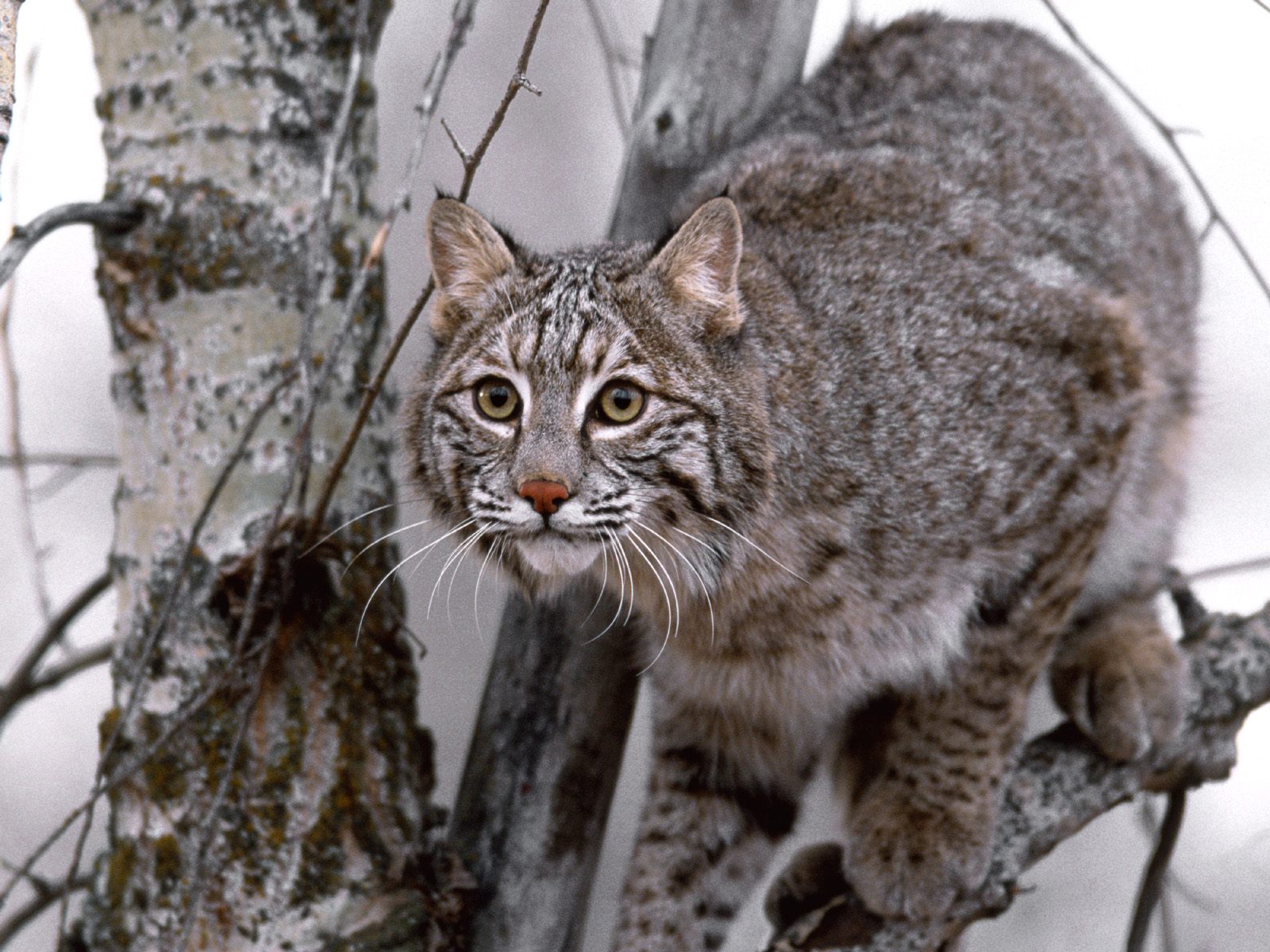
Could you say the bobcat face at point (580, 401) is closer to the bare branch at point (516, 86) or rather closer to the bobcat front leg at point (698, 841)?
the bare branch at point (516, 86)

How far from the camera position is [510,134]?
24.0ft

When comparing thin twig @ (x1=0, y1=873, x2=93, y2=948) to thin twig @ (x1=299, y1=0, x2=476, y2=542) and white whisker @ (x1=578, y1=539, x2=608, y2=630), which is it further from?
thin twig @ (x1=299, y1=0, x2=476, y2=542)

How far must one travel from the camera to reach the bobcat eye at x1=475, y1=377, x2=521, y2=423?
2.72 m

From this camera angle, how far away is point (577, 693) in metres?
3.22

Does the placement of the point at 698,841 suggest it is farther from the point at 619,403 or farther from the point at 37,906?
the point at 37,906

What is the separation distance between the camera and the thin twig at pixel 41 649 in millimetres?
3084

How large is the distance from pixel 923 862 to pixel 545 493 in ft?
4.39

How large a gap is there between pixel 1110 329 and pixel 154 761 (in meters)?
2.42

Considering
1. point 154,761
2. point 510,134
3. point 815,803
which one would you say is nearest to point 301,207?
point 154,761

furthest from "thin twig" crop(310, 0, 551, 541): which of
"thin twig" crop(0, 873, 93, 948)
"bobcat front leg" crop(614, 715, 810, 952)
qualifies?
"bobcat front leg" crop(614, 715, 810, 952)

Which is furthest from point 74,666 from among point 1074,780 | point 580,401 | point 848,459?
point 1074,780

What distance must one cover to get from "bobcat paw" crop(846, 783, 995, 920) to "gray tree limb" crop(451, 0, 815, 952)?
0.65 m

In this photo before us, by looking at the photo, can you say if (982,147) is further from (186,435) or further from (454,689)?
(454,689)

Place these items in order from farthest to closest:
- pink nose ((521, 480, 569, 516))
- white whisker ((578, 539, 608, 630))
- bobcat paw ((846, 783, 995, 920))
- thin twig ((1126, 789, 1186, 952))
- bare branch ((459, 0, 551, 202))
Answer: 1. thin twig ((1126, 789, 1186, 952))
2. bobcat paw ((846, 783, 995, 920))
3. white whisker ((578, 539, 608, 630))
4. pink nose ((521, 480, 569, 516))
5. bare branch ((459, 0, 551, 202))
